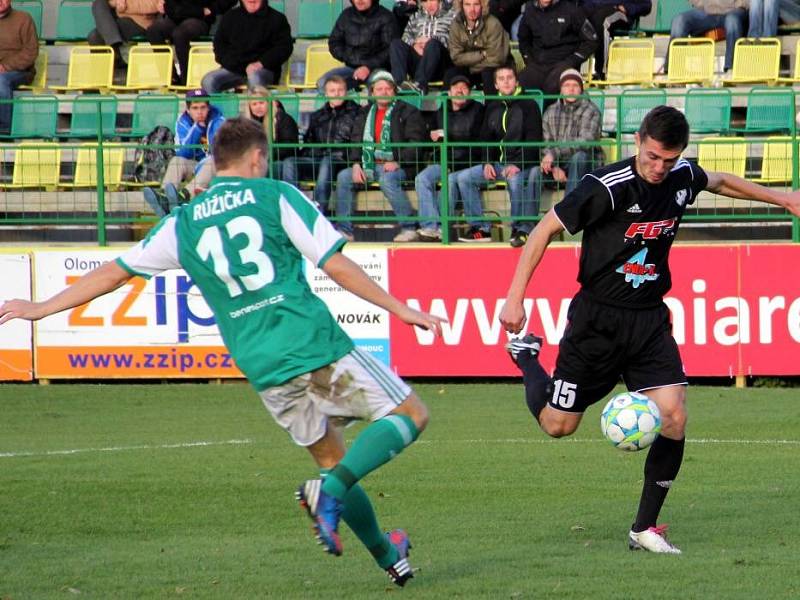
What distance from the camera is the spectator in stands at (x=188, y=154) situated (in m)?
15.0

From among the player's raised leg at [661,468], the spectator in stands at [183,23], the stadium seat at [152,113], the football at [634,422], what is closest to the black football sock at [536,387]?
the football at [634,422]

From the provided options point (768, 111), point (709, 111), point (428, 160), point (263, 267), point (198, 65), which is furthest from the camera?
point (198, 65)

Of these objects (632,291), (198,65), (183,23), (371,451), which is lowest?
(371,451)

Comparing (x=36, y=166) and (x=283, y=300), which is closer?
(x=283, y=300)

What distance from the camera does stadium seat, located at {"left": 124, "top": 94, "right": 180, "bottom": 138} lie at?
16406mm

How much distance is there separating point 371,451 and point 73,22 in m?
16.6

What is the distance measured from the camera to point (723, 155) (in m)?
14.4

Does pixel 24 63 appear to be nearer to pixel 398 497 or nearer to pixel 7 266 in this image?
pixel 7 266

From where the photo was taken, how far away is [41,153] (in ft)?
51.5

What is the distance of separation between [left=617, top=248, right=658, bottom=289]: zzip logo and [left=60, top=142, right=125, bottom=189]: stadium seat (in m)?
9.31

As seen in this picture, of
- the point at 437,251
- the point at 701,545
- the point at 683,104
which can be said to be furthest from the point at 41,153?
the point at 701,545

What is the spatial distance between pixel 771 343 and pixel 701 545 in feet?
22.7

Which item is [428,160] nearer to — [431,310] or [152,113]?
[431,310]

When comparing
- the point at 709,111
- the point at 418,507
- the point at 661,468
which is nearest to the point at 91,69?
the point at 709,111
